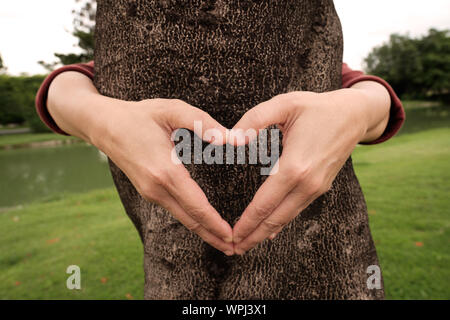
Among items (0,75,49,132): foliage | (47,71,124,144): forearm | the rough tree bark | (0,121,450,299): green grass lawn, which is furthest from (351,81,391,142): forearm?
(0,75,49,132): foliage

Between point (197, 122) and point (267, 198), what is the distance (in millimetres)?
335

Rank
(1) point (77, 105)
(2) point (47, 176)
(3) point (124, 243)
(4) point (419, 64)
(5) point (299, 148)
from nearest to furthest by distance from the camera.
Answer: (5) point (299, 148), (1) point (77, 105), (3) point (124, 243), (2) point (47, 176), (4) point (419, 64)

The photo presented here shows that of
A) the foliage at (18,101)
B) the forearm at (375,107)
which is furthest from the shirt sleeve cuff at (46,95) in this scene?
the foliage at (18,101)

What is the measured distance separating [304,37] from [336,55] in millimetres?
211

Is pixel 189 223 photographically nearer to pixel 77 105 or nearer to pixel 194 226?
pixel 194 226

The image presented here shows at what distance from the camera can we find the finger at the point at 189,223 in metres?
0.93

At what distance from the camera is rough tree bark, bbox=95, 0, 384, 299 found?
1.14m

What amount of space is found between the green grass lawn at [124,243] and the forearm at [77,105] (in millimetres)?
2828

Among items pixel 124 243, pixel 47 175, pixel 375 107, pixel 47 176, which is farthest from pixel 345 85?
pixel 47 175

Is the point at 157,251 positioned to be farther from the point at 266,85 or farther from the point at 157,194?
the point at 266,85

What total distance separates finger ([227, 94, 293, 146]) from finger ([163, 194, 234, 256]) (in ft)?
0.94

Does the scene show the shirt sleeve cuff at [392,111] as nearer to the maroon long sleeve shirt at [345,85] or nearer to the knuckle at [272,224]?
the maroon long sleeve shirt at [345,85]

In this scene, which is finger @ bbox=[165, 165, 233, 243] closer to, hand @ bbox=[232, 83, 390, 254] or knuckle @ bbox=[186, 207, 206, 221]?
knuckle @ bbox=[186, 207, 206, 221]

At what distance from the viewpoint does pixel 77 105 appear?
1.07m
